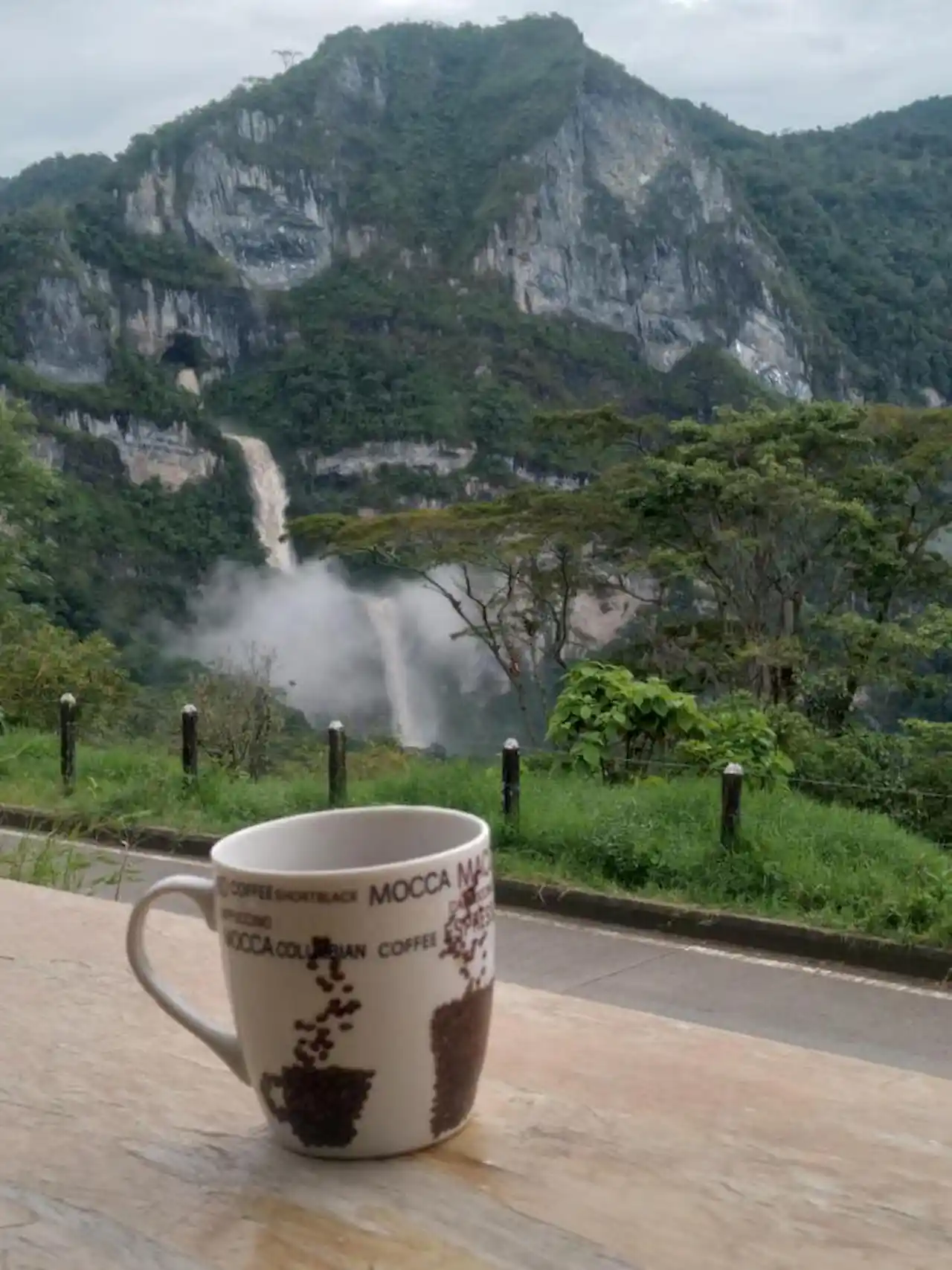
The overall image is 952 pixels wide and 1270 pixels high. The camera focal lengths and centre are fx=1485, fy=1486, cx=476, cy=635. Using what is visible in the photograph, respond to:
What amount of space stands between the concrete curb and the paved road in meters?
0.08

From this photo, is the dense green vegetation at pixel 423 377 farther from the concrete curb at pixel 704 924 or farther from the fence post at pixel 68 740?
the concrete curb at pixel 704 924

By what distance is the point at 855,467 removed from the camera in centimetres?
1327

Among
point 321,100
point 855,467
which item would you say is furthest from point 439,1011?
point 321,100

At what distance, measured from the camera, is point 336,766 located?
20.3ft

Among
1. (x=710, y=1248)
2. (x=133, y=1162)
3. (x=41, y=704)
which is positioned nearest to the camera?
(x=710, y=1248)

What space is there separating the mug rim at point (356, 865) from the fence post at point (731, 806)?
4.12m

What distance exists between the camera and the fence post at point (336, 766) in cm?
611

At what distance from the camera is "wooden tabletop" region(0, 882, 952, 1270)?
61 centimetres

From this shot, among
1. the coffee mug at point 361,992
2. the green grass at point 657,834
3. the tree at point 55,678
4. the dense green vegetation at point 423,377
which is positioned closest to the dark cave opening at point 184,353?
the dense green vegetation at point 423,377

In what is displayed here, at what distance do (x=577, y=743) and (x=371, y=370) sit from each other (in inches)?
1126

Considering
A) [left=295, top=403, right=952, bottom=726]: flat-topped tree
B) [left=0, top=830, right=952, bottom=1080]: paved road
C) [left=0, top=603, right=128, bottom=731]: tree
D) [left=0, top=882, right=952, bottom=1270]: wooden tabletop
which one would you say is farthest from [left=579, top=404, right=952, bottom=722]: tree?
[left=0, top=882, right=952, bottom=1270]: wooden tabletop

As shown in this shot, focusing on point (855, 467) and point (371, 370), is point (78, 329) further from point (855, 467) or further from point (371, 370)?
point (855, 467)

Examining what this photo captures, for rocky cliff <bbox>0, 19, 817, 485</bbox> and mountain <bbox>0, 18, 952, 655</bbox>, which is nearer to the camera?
mountain <bbox>0, 18, 952, 655</bbox>

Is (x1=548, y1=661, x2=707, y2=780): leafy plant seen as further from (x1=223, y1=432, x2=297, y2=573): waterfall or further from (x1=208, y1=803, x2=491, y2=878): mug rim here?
(x1=223, y1=432, x2=297, y2=573): waterfall
